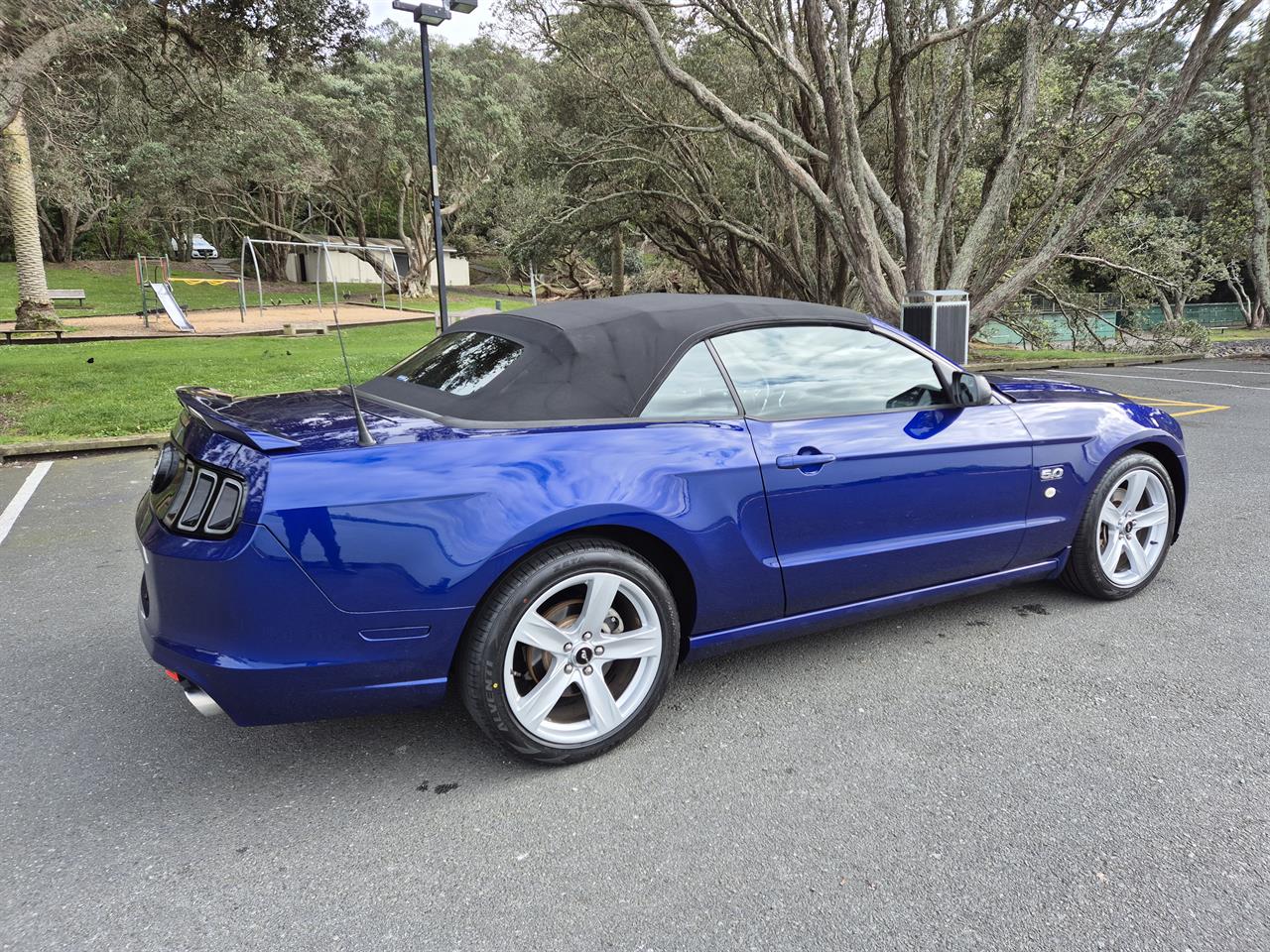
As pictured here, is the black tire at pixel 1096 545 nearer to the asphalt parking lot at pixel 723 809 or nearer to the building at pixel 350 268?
the asphalt parking lot at pixel 723 809

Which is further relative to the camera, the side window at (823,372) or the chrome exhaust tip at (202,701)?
the side window at (823,372)

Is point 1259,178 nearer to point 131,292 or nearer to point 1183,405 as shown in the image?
point 1183,405

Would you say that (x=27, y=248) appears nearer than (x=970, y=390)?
No

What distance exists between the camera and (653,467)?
2.70 meters

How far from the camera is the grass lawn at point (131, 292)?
92.9ft

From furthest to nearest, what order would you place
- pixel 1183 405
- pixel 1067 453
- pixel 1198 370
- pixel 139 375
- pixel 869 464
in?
pixel 1198 370
pixel 139 375
pixel 1183 405
pixel 1067 453
pixel 869 464

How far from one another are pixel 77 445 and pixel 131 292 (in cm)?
3262

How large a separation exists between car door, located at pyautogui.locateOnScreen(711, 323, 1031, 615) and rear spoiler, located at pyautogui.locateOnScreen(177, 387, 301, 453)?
1.52m

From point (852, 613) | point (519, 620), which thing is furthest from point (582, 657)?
point (852, 613)

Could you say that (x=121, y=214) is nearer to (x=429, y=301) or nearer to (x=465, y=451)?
(x=429, y=301)

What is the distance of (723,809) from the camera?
2449 mm

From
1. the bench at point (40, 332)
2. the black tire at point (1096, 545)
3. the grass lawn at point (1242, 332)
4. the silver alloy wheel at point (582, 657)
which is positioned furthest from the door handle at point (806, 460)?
the grass lawn at point (1242, 332)

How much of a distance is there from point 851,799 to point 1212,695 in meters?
1.56

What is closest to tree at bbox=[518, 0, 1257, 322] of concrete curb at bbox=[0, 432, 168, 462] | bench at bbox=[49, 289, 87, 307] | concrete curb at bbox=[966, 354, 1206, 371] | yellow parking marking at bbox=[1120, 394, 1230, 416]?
concrete curb at bbox=[966, 354, 1206, 371]
